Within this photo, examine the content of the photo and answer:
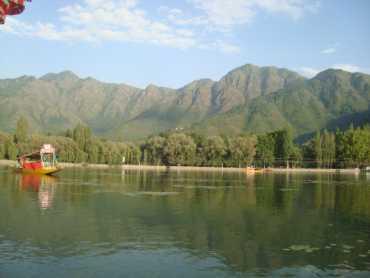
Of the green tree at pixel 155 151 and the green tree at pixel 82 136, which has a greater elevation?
the green tree at pixel 82 136

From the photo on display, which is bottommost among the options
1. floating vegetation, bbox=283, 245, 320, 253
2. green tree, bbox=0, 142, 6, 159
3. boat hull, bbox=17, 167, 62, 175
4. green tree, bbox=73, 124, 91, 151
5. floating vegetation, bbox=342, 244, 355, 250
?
floating vegetation, bbox=342, 244, 355, 250

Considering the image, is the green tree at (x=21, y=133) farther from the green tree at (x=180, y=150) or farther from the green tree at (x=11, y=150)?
the green tree at (x=180, y=150)

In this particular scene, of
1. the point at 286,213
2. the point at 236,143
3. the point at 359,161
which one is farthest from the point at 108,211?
the point at 359,161

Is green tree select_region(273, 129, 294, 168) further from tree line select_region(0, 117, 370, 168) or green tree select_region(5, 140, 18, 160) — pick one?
green tree select_region(5, 140, 18, 160)

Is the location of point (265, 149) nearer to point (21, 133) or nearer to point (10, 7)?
point (21, 133)

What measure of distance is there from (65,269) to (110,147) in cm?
16916

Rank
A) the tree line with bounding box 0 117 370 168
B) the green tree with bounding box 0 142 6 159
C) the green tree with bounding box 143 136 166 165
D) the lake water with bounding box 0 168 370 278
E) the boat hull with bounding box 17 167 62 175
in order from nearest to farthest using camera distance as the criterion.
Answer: the lake water with bounding box 0 168 370 278, the boat hull with bounding box 17 167 62 175, the green tree with bounding box 0 142 6 159, the tree line with bounding box 0 117 370 168, the green tree with bounding box 143 136 166 165

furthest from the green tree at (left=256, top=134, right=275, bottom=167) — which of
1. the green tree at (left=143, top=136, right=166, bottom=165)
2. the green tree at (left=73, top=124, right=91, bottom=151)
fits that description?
the green tree at (left=73, top=124, right=91, bottom=151)

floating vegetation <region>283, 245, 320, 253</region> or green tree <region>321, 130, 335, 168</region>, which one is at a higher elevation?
green tree <region>321, 130, 335, 168</region>

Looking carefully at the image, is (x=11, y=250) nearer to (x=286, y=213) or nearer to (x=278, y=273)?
(x=278, y=273)

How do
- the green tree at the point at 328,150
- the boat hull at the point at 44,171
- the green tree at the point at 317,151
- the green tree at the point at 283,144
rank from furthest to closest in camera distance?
1. the green tree at the point at 328,150
2. the green tree at the point at 317,151
3. the green tree at the point at 283,144
4. the boat hull at the point at 44,171

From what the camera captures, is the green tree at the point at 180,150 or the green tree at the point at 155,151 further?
the green tree at the point at 155,151

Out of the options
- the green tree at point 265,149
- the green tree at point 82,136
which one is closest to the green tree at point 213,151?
the green tree at point 265,149

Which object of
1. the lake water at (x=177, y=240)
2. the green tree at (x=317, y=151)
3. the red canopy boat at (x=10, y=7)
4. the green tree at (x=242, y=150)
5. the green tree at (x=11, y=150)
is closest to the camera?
the red canopy boat at (x=10, y=7)
